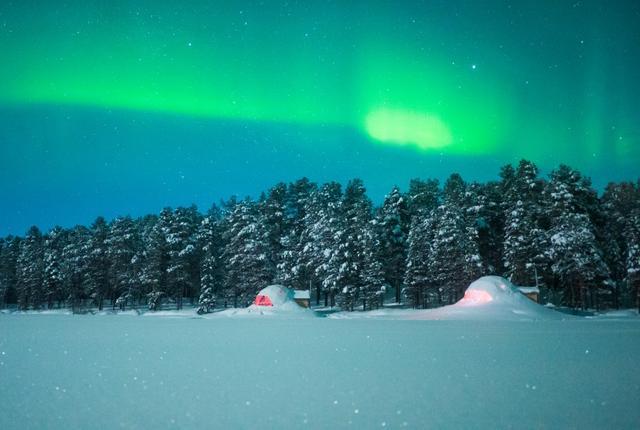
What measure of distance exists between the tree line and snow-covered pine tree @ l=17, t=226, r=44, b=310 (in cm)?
31

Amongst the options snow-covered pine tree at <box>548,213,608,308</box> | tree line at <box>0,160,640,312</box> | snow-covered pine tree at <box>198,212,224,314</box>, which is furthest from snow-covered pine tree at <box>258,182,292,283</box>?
snow-covered pine tree at <box>548,213,608,308</box>

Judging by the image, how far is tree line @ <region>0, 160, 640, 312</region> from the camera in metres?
43.1

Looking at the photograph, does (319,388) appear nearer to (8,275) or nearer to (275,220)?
(275,220)

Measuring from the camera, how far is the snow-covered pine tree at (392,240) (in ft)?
171

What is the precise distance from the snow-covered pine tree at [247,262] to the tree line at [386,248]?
6.7 inches

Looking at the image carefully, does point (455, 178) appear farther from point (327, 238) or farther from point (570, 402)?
point (570, 402)

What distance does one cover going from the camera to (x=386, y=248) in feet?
171

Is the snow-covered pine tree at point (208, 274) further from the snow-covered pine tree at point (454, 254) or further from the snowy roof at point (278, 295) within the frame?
the snow-covered pine tree at point (454, 254)

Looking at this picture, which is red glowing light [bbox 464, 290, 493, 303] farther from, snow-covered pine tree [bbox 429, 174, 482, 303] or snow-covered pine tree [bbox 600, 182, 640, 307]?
snow-covered pine tree [bbox 600, 182, 640, 307]

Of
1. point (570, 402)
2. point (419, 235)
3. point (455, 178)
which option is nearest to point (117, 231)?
point (419, 235)

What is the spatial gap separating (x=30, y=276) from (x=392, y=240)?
59994 mm

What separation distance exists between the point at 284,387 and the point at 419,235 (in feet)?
142

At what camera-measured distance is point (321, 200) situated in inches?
2454

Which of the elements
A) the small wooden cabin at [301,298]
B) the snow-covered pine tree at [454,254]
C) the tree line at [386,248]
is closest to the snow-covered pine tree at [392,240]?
the tree line at [386,248]
